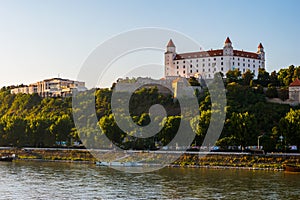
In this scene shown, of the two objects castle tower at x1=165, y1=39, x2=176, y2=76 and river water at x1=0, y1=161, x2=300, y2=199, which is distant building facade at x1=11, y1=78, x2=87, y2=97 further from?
river water at x1=0, y1=161, x2=300, y2=199

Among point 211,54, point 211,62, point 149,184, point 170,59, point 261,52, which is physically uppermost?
point 261,52

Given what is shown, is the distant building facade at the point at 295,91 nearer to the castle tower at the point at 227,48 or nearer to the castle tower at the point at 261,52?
the castle tower at the point at 227,48

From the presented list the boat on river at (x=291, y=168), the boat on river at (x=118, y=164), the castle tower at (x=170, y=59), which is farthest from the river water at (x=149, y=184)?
the castle tower at (x=170, y=59)

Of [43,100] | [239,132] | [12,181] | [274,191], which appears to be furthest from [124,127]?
[43,100]

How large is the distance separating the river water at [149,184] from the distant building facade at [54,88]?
63336mm

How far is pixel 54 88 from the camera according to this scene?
393ft

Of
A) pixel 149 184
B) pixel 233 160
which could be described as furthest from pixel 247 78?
pixel 149 184

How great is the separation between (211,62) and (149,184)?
6639cm

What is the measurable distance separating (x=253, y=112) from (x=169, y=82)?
23167mm

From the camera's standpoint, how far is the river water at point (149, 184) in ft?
111

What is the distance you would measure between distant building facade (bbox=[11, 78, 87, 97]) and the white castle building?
770 inches

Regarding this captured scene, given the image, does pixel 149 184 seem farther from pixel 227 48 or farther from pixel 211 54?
pixel 227 48

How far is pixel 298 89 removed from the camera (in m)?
82.0

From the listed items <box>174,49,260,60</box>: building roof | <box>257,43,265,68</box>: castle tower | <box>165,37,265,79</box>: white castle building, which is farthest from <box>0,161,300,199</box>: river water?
<box>257,43,265,68</box>: castle tower
